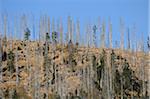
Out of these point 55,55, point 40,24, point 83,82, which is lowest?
point 83,82

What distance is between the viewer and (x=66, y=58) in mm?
26984

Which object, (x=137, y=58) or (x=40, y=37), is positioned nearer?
(x=40, y=37)

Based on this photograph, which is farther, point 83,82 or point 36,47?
point 36,47

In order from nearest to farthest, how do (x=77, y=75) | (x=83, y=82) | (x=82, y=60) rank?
1. (x=83, y=82)
2. (x=77, y=75)
3. (x=82, y=60)

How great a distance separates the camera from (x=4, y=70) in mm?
24672

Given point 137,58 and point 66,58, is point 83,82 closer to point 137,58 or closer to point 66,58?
point 66,58

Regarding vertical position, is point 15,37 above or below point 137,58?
above

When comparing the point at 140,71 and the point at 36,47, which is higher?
the point at 36,47

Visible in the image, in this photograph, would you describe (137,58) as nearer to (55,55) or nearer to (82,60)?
(82,60)

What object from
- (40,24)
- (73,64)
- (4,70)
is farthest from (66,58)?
(4,70)

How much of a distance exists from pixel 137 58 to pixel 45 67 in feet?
28.9

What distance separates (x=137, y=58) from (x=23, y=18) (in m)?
10.4

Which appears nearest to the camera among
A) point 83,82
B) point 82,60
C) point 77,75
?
point 83,82

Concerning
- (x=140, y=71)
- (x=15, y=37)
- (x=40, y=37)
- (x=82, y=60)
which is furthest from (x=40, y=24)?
(x=140, y=71)
